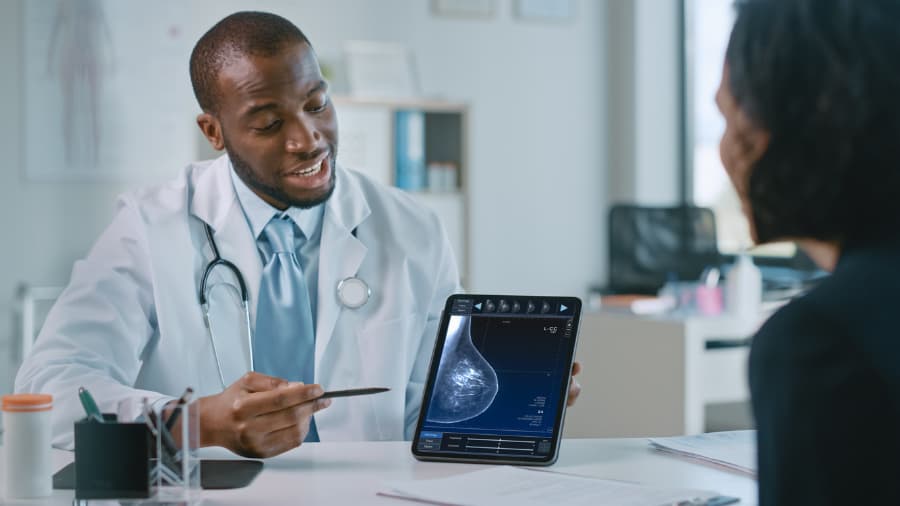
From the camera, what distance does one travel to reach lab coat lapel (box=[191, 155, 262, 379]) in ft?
5.77

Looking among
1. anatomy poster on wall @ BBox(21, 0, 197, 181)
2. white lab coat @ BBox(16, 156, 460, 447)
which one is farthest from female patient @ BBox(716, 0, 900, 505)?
anatomy poster on wall @ BBox(21, 0, 197, 181)

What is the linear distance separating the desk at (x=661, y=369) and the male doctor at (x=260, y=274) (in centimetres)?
149

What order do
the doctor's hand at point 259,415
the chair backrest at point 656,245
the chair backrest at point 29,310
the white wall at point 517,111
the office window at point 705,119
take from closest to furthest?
the doctor's hand at point 259,415
the chair backrest at point 29,310
the chair backrest at point 656,245
the white wall at point 517,111
the office window at point 705,119

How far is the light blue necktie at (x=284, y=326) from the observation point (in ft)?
5.84

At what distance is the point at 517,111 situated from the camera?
17.1 feet

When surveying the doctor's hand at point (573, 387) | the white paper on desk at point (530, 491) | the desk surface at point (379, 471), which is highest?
the doctor's hand at point (573, 387)

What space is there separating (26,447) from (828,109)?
3.06ft

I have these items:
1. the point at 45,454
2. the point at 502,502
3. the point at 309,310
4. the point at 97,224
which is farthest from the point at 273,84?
the point at 97,224

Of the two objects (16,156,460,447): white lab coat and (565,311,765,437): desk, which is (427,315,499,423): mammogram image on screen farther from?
(565,311,765,437): desk

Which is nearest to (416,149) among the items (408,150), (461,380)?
(408,150)

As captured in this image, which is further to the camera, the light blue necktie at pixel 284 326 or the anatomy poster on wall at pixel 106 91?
the anatomy poster on wall at pixel 106 91

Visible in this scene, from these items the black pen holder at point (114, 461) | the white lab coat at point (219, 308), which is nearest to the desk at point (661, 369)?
→ the white lab coat at point (219, 308)

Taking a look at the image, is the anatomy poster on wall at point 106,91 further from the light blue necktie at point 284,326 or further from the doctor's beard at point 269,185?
the light blue necktie at point 284,326

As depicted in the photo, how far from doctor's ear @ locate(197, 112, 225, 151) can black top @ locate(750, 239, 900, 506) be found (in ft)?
4.43
